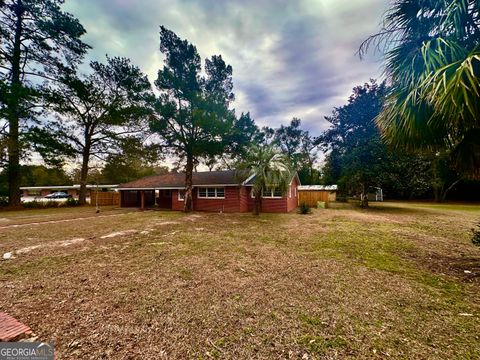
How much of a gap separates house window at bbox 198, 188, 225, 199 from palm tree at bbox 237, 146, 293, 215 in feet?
13.7

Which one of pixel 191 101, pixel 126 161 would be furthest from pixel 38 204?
pixel 191 101

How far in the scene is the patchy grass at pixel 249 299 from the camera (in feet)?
7.91

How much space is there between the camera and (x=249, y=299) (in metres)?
3.48

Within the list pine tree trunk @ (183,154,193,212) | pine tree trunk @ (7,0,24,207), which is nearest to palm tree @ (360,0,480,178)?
pine tree trunk @ (183,154,193,212)

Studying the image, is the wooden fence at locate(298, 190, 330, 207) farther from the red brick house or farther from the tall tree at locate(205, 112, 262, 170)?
the tall tree at locate(205, 112, 262, 170)

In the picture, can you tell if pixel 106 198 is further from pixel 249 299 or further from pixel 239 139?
pixel 249 299

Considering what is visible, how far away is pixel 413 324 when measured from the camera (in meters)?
2.76

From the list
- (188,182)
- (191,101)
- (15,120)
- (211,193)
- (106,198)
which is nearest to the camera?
(191,101)

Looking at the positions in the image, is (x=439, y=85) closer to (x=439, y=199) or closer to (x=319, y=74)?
(x=319, y=74)

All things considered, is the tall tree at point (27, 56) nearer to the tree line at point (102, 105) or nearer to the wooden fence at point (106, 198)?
the tree line at point (102, 105)

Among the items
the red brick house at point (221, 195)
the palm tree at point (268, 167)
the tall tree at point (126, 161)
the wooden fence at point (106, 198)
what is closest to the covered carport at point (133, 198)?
the tall tree at point (126, 161)

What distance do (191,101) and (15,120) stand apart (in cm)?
1548

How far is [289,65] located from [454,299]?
11.2 meters

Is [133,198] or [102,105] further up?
[102,105]
